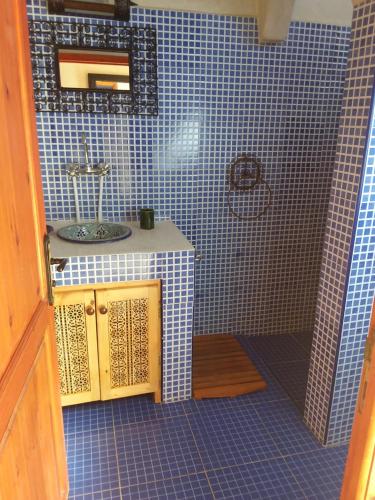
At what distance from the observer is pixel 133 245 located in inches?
84.5

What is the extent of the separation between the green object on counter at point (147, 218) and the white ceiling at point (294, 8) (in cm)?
112

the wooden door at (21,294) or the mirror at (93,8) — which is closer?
the wooden door at (21,294)

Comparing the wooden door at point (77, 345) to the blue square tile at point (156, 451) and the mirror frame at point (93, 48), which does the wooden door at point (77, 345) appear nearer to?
the blue square tile at point (156, 451)

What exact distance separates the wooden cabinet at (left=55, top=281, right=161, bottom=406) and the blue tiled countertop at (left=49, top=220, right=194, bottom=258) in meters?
0.17

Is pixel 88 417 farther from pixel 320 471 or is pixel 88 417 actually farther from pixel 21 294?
pixel 21 294

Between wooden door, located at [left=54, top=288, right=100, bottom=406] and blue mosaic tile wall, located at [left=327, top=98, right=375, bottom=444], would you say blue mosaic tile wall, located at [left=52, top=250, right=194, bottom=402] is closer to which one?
wooden door, located at [left=54, top=288, right=100, bottom=406]

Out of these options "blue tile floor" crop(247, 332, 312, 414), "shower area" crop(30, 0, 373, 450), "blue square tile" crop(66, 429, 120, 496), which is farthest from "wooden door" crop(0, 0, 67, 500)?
"blue tile floor" crop(247, 332, 312, 414)

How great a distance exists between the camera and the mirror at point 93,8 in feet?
7.07

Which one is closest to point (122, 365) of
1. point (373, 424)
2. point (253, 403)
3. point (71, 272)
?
point (71, 272)

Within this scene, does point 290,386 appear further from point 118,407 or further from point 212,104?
point 212,104

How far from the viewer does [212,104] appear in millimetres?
2543

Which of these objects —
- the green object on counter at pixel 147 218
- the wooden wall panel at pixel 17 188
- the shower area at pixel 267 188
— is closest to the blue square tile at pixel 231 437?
the shower area at pixel 267 188

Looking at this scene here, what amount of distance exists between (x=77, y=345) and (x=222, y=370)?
96cm

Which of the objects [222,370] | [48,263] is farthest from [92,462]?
[48,263]
